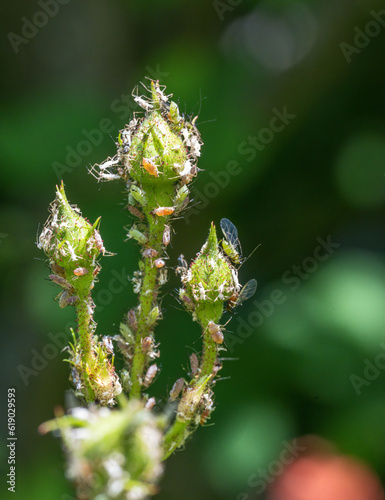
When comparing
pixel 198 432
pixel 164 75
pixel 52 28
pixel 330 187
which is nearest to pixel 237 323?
pixel 198 432

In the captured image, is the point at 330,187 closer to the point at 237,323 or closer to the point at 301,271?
the point at 301,271

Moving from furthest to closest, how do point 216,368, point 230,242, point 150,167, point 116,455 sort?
point 230,242 → point 216,368 → point 150,167 → point 116,455

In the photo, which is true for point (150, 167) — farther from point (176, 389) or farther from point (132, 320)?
point (176, 389)

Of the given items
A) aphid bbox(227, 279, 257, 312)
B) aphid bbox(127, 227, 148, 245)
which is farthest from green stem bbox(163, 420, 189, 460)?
aphid bbox(127, 227, 148, 245)

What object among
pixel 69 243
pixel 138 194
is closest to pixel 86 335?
pixel 69 243

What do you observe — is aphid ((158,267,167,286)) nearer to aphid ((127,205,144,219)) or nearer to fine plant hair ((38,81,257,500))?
fine plant hair ((38,81,257,500))
